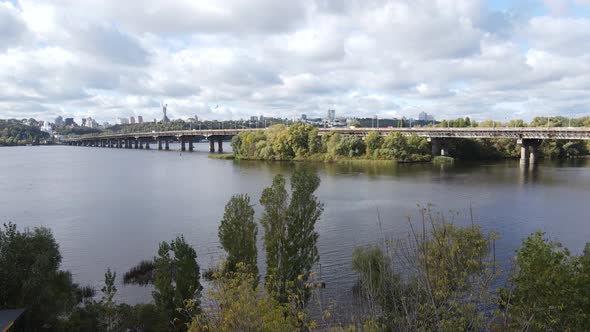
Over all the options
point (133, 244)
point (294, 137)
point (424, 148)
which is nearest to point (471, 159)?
point (424, 148)

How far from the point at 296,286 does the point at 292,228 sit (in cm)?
291

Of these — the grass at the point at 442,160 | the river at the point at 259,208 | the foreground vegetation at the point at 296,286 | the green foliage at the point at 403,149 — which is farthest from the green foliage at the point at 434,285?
the grass at the point at 442,160

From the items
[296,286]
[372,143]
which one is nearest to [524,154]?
[372,143]

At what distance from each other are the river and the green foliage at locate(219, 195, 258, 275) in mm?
4752

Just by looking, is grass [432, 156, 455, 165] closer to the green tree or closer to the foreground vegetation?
the green tree

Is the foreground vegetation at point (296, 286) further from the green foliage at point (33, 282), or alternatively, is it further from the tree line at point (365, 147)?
the tree line at point (365, 147)

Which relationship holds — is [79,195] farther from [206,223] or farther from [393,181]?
[393,181]

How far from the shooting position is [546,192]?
167ft

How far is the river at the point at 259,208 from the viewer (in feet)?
94.6

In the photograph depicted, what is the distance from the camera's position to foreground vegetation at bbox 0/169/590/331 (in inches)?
422

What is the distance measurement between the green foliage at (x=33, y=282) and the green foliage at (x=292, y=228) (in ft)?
29.9

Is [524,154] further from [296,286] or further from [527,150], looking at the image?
[296,286]

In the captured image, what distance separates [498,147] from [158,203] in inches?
3398

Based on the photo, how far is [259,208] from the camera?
42406mm
